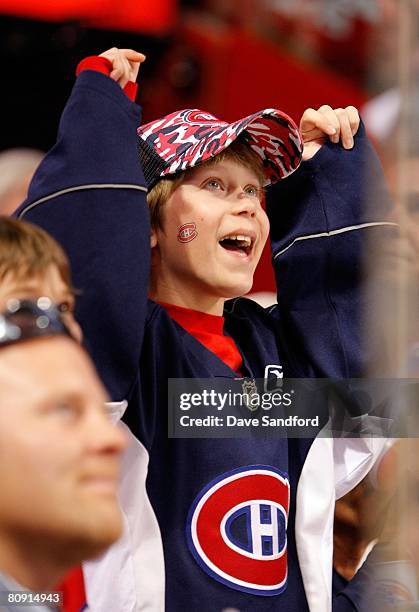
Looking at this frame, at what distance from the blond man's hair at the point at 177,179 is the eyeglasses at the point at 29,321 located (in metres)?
0.30

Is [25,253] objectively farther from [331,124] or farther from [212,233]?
[331,124]

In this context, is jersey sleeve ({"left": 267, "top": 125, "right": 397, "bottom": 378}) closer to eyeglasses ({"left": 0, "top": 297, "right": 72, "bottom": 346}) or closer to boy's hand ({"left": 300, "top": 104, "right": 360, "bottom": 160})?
boy's hand ({"left": 300, "top": 104, "right": 360, "bottom": 160})

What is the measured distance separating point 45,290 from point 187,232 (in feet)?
0.88

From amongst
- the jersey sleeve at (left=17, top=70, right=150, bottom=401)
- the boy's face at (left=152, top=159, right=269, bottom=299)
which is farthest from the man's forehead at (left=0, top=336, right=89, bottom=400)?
the boy's face at (left=152, top=159, right=269, bottom=299)

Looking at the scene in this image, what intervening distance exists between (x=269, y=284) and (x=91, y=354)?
25 centimetres

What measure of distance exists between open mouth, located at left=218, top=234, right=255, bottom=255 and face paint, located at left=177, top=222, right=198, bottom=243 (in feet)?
0.06

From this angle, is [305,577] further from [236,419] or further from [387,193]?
[387,193]

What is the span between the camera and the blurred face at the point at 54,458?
1.50 ft

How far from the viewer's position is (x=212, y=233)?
2.56ft

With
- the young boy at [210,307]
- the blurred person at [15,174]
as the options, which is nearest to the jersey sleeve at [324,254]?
the young boy at [210,307]

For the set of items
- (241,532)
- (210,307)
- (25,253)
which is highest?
(25,253)

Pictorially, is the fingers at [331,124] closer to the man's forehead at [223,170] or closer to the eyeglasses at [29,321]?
the man's forehead at [223,170]

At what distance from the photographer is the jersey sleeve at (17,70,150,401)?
26.7 inches

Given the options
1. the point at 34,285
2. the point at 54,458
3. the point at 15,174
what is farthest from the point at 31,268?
the point at 15,174
